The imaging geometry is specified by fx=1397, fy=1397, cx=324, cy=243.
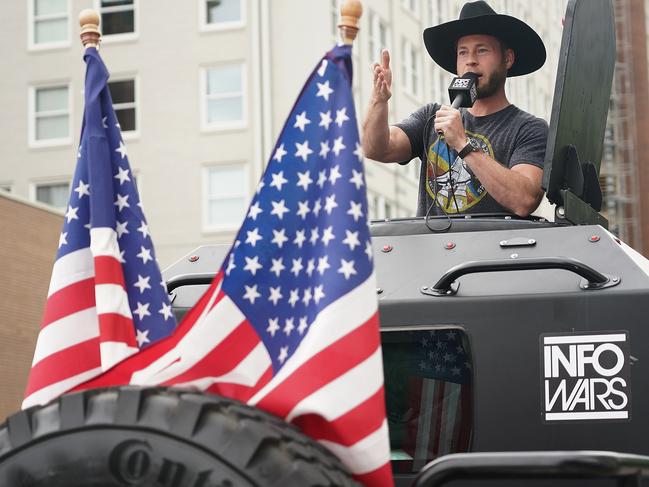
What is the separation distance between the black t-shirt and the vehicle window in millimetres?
1114

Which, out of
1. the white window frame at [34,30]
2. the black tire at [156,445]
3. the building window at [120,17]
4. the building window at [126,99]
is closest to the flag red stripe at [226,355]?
the black tire at [156,445]

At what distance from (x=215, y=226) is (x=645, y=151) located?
29797 millimetres

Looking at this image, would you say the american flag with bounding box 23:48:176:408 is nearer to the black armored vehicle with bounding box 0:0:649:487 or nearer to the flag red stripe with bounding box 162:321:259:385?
the flag red stripe with bounding box 162:321:259:385

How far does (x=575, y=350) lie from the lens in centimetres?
379

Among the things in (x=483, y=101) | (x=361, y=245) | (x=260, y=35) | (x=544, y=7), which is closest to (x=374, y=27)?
(x=260, y=35)

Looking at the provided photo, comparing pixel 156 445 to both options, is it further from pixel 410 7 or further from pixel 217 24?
pixel 410 7

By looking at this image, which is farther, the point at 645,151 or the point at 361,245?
the point at 645,151

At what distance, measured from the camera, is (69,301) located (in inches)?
141

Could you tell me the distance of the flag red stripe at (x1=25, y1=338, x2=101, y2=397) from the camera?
11.6 feet

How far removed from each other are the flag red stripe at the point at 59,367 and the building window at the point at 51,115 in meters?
32.9

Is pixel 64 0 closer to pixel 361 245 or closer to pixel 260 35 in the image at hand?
pixel 260 35

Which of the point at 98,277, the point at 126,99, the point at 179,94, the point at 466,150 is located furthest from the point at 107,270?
the point at 126,99

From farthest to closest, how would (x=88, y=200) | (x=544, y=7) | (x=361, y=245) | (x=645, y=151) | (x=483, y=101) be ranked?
1. (x=645, y=151)
2. (x=544, y=7)
3. (x=483, y=101)
4. (x=88, y=200)
5. (x=361, y=245)

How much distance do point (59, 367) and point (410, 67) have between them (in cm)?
3674
